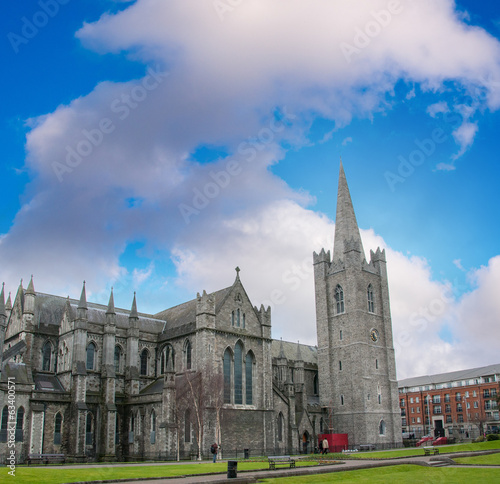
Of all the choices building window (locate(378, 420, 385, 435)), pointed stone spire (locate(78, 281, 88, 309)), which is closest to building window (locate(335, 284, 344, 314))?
building window (locate(378, 420, 385, 435))

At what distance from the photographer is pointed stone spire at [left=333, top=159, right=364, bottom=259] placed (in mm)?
73812

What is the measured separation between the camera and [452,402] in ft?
356

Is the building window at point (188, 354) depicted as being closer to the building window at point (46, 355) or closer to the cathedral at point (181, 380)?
the cathedral at point (181, 380)

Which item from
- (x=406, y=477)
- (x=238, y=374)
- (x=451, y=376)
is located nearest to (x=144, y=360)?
(x=238, y=374)

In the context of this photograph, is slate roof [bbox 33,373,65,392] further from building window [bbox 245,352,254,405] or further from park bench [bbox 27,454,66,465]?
building window [bbox 245,352,254,405]

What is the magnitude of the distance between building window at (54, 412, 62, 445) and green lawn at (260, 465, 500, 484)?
29381 mm

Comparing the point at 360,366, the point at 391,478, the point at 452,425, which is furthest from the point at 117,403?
the point at 452,425

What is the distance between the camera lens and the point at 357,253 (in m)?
72.6

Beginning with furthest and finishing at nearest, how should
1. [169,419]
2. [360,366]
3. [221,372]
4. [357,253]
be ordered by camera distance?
[357,253]
[360,366]
[221,372]
[169,419]

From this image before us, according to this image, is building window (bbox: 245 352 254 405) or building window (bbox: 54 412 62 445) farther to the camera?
building window (bbox: 245 352 254 405)

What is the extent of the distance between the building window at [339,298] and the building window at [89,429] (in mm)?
35471

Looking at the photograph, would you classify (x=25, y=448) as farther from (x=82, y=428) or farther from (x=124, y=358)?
(x=124, y=358)

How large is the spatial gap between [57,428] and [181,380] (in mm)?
11826

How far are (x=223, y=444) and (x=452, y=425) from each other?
72363mm
